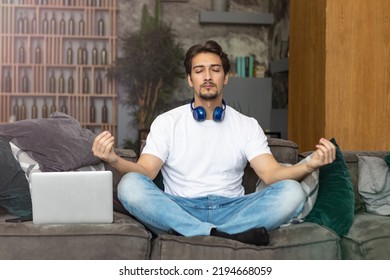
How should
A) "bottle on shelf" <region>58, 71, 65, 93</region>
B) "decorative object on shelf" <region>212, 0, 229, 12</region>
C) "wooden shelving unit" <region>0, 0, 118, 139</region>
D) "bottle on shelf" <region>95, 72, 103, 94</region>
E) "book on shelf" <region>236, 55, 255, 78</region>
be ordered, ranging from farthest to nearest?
"decorative object on shelf" <region>212, 0, 229, 12</region>
"book on shelf" <region>236, 55, 255, 78</region>
"bottle on shelf" <region>95, 72, 103, 94</region>
"bottle on shelf" <region>58, 71, 65, 93</region>
"wooden shelving unit" <region>0, 0, 118, 139</region>

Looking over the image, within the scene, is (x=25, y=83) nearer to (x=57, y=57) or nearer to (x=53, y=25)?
(x=57, y=57)

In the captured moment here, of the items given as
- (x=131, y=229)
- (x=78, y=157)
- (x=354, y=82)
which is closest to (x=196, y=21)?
(x=354, y=82)

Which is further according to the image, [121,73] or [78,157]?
[121,73]

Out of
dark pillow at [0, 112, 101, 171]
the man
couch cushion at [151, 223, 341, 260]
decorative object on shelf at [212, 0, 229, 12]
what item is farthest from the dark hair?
decorative object on shelf at [212, 0, 229, 12]

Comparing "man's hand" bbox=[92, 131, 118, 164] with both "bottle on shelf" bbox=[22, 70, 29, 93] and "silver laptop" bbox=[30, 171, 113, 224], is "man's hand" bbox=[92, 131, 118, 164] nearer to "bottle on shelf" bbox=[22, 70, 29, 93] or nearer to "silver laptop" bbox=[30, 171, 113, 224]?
"silver laptop" bbox=[30, 171, 113, 224]

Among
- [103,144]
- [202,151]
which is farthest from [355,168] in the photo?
[103,144]

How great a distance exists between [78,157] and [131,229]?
60 cm

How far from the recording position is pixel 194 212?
2.49m

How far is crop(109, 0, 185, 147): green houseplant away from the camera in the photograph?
7.30 meters

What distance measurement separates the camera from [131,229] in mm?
2248

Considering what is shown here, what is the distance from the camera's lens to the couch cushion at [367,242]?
228 centimetres

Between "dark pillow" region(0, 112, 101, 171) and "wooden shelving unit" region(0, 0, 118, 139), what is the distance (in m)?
4.83

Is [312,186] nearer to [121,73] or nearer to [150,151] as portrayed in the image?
[150,151]
